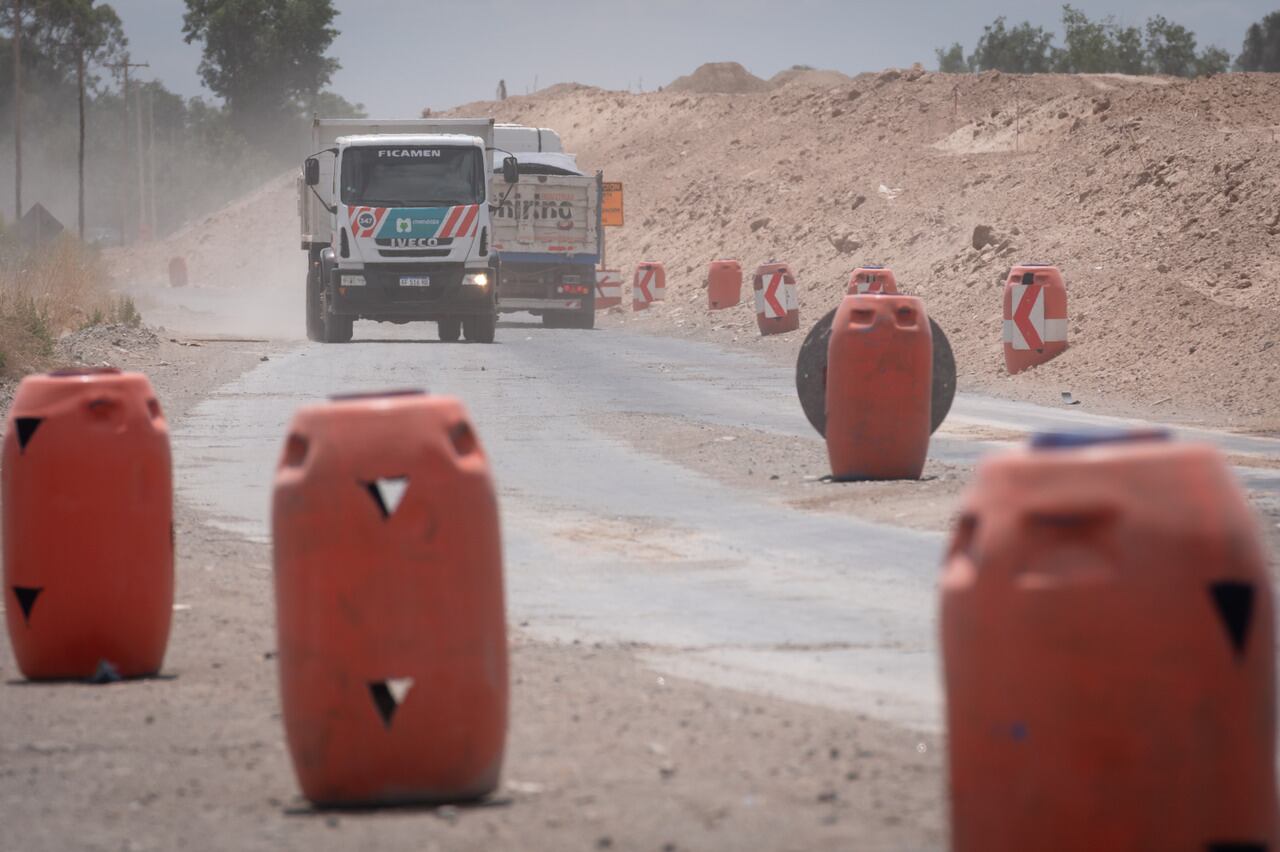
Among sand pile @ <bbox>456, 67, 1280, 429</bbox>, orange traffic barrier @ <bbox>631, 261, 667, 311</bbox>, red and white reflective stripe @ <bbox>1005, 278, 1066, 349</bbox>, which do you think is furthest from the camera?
orange traffic barrier @ <bbox>631, 261, 667, 311</bbox>

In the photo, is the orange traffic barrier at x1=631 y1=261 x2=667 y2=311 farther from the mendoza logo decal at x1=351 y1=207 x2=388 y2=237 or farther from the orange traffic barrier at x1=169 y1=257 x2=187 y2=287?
the orange traffic barrier at x1=169 y1=257 x2=187 y2=287

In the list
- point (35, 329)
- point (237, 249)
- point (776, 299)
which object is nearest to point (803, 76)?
point (237, 249)

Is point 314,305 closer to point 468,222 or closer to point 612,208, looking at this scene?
point 468,222

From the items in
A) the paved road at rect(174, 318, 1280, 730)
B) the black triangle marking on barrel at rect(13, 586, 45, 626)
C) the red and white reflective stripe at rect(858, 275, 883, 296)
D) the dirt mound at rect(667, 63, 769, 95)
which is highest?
the dirt mound at rect(667, 63, 769, 95)

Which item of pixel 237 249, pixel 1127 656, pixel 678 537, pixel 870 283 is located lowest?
pixel 678 537

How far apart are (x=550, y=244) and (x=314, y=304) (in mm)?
5915

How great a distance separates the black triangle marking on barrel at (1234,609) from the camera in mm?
3750

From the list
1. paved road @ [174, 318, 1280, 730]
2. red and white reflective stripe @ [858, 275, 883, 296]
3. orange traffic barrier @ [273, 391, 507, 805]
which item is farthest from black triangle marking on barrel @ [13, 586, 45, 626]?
red and white reflective stripe @ [858, 275, 883, 296]

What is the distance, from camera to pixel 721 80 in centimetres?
9219

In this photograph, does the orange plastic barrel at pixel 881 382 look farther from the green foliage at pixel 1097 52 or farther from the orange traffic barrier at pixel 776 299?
the green foliage at pixel 1097 52

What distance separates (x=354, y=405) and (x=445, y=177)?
77.8ft

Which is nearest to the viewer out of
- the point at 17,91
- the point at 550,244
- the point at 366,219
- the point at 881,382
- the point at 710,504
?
the point at 710,504

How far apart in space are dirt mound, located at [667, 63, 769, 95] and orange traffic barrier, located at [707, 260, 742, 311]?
52.5 meters

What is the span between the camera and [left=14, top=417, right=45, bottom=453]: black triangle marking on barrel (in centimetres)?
700
